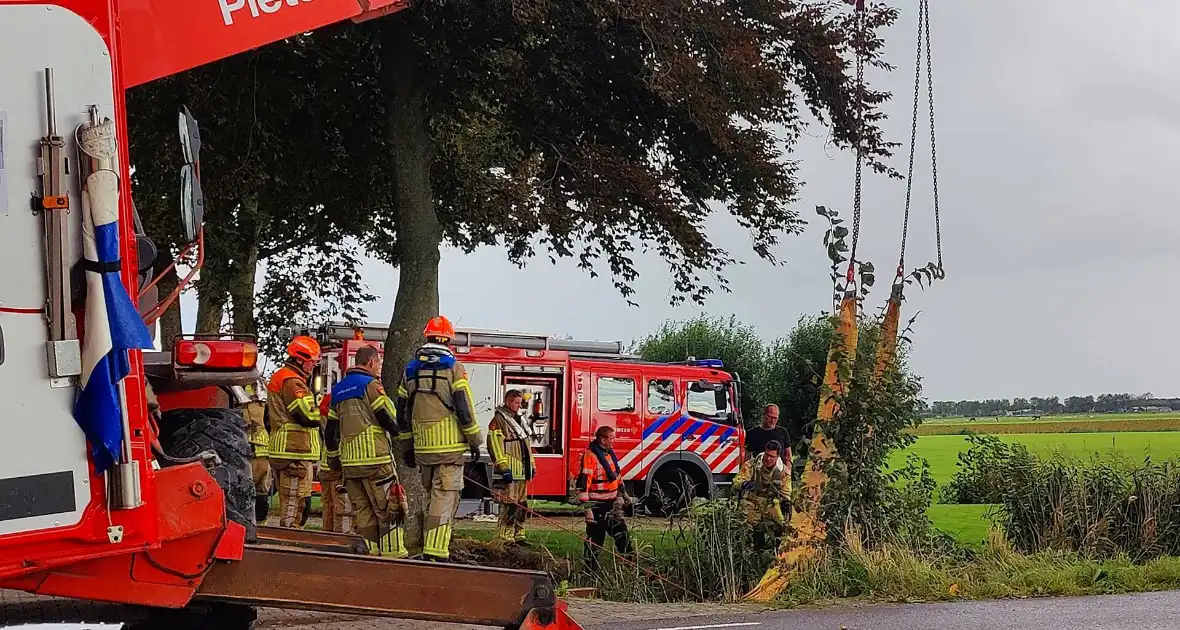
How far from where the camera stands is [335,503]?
41.6 ft

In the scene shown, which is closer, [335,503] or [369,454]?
[369,454]

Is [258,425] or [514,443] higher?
[258,425]

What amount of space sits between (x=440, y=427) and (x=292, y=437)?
3.60 metres

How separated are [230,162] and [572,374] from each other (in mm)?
8689

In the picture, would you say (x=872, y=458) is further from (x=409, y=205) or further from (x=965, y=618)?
(x=409, y=205)

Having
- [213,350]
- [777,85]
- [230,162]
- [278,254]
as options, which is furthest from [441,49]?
[278,254]

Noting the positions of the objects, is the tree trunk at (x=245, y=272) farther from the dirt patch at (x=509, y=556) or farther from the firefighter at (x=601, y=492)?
the firefighter at (x=601, y=492)

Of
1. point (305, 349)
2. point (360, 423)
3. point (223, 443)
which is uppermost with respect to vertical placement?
point (305, 349)

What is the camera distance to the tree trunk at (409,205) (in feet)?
42.5

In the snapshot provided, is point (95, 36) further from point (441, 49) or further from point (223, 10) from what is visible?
point (441, 49)

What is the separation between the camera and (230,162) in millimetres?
12945

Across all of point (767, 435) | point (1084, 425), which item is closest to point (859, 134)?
point (767, 435)

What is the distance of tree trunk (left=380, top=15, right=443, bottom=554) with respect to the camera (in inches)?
510

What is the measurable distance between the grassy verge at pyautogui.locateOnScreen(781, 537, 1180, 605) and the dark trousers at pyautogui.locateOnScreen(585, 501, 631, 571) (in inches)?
99.7
